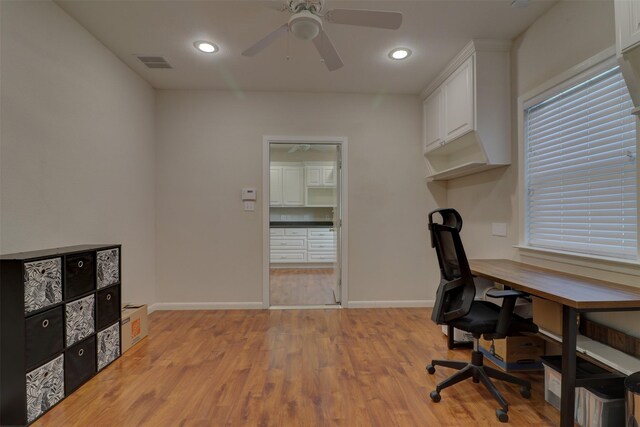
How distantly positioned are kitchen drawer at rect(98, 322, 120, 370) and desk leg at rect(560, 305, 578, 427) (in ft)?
9.57

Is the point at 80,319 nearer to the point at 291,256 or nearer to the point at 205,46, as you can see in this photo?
the point at 205,46

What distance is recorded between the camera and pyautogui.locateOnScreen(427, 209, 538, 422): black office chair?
167cm

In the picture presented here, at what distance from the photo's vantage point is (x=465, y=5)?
6.91 feet

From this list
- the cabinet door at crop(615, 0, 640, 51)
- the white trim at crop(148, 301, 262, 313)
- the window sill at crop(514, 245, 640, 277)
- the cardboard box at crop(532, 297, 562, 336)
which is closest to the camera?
the cabinet door at crop(615, 0, 640, 51)

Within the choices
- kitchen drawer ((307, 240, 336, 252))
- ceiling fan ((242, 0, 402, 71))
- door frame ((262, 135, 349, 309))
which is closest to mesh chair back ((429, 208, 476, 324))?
ceiling fan ((242, 0, 402, 71))

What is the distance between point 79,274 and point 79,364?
1.97ft

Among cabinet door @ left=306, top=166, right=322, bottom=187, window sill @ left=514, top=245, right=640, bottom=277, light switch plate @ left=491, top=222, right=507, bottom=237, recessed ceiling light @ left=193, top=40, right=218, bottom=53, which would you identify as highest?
recessed ceiling light @ left=193, top=40, right=218, bottom=53

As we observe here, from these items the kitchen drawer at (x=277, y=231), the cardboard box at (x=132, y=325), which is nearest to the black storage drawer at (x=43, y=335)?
the cardboard box at (x=132, y=325)

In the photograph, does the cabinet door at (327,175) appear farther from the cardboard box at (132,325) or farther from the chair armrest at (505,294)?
the chair armrest at (505,294)

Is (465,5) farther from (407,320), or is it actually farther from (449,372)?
(407,320)

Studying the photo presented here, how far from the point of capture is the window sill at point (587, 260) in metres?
1.59

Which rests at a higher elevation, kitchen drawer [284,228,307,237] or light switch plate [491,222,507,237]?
light switch plate [491,222,507,237]

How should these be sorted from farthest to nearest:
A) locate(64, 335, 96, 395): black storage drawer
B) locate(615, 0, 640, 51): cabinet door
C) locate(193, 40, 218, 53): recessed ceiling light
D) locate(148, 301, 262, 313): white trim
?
locate(148, 301, 262, 313): white trim → locate(193, 40, 218, 53): recessed ceiling light → locate(64, 335, 96, 395): black storage drawer → locate(615, 0, 640, 51): cabinet door

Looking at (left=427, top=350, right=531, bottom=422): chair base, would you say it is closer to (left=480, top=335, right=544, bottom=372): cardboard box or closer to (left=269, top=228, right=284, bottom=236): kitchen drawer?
(left=480, top=335, right=544, bottom=372): cardboard box
